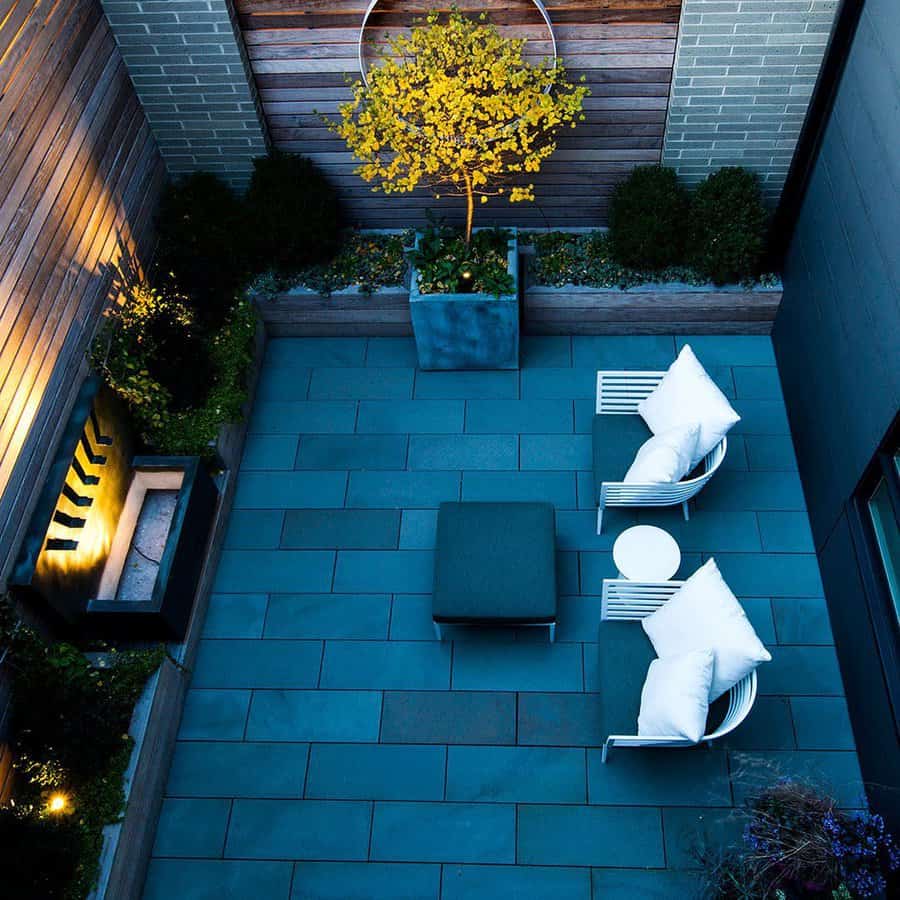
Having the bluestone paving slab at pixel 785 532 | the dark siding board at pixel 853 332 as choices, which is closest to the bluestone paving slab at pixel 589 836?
the dark siding board at pixel 853 332

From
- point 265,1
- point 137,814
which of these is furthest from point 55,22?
point 137,814

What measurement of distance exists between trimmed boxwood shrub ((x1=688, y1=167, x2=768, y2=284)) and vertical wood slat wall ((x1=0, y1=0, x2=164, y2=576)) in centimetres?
385

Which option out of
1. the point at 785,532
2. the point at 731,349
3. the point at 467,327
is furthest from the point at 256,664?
the point at 731,349

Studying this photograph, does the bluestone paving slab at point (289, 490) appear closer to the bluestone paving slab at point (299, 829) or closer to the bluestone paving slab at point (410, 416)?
the bluestone paving slab at point (410, 416)

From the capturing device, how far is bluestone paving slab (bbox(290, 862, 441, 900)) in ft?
15.4

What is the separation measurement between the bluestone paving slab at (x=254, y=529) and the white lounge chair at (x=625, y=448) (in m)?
2.08

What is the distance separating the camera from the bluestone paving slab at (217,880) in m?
4.76

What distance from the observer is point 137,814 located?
4758 mm

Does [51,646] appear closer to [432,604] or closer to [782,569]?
[432,604]

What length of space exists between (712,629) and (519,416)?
7.74 feet

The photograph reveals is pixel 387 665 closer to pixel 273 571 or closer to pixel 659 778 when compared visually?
pixel 273 571

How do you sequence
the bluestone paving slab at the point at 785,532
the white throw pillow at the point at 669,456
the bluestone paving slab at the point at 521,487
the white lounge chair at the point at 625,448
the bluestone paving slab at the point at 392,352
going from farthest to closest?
the bluestone paving slab at the point at 392,352 → the bluestone paving slab at the point at 521,487 → the bluestone paving slab at the point at 785,532 → the white lounge chair at the point at 625,448 → the white throw pillow at the point at 669,456

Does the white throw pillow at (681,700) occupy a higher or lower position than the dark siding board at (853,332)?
lower

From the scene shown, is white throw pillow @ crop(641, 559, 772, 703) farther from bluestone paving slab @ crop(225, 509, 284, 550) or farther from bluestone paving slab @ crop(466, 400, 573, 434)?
bluestone paving slab @ crop(225, 509, 284, 550)
